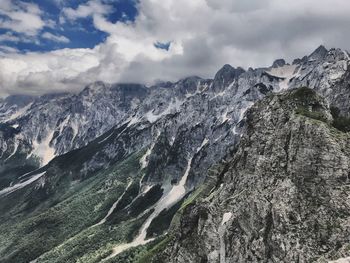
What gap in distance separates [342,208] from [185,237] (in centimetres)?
4318

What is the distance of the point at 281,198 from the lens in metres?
101

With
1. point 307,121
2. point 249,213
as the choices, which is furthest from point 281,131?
point 249,213

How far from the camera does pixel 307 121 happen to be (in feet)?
365

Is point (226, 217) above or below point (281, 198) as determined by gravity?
below

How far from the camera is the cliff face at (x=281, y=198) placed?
93.5 meters

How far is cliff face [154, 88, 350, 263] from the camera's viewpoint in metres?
93.5

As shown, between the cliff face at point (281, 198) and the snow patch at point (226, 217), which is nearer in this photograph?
the cliff face at point (281, 198)

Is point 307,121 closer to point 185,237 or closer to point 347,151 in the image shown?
point 347,151

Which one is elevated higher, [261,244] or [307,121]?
[307,121]

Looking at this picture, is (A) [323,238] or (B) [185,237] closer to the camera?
(A) [323,238]

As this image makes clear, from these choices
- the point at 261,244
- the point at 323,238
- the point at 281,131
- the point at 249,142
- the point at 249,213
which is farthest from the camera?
the point at 249,142

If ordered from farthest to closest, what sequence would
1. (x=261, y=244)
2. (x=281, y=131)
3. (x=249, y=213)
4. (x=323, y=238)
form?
(x=281, y=131) → (x=249, y=213) → (x=261, y=244) → (x=323, y=238)

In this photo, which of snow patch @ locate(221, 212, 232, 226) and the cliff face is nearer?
the cliff face

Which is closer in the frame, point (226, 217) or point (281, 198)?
point (281, 198)
